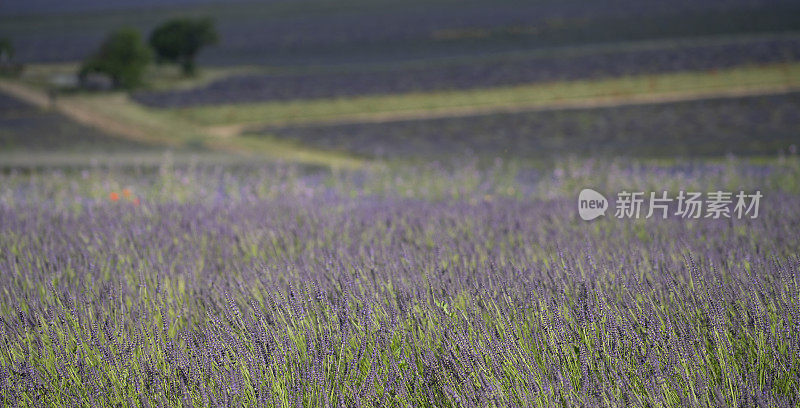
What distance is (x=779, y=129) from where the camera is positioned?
10586mm

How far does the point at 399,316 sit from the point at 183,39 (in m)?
15.1

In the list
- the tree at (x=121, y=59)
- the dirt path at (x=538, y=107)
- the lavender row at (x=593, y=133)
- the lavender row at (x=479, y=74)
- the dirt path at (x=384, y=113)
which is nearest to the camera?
the lavender row at (x=593, y=133)

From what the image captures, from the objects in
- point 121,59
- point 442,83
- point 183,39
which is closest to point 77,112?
point 121,59

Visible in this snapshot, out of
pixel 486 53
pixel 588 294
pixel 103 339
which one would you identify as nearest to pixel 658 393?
pixel 588 294

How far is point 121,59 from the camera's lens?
14852 millimetres

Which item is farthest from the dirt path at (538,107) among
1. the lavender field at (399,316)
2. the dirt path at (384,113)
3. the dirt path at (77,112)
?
the lavender field at (399,316)

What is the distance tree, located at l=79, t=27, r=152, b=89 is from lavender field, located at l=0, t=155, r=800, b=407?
11108 mm

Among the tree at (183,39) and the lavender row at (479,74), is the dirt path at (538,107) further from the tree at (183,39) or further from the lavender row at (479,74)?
the tree at (183,39)

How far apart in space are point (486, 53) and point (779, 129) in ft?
30.4

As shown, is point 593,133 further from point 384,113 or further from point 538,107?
point 384,113

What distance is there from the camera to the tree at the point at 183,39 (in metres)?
15.2

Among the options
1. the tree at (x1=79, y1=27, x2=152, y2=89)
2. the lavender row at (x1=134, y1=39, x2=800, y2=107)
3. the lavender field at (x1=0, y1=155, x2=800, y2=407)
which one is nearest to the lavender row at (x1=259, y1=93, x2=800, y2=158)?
the lavender row at (x1=134, y1=39, x2=800, y2=107)

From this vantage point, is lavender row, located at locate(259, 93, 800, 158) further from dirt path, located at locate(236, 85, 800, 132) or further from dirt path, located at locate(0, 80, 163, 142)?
dirt path, located at locate(0, 80, 163, 142)

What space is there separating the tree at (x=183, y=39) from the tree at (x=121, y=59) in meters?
0.49
